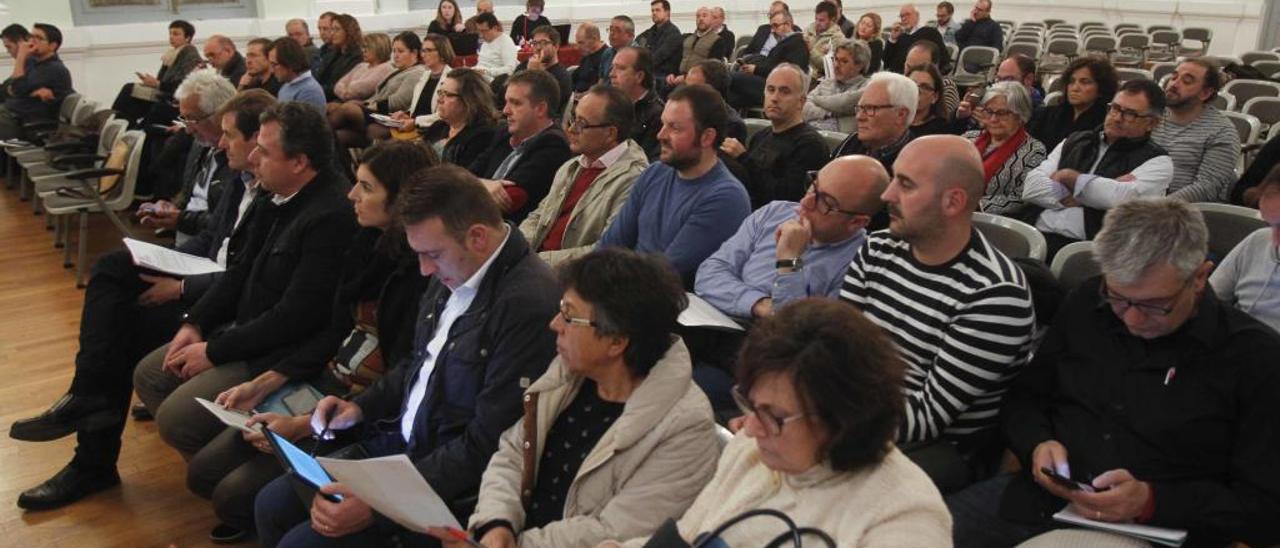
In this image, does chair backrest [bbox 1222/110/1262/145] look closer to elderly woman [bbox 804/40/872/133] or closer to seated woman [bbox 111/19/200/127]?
elderly woman [bbox 804/40/872/133]

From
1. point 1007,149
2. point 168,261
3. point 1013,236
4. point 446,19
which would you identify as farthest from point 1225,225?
point 446,19

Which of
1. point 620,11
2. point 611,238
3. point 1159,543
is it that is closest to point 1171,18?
point 620,11

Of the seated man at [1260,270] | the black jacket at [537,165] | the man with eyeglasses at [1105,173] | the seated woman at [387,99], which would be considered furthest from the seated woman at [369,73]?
the seated man at [1260,270]

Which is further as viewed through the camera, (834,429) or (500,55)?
(500,55)

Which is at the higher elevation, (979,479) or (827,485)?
(827,485)

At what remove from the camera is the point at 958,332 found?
2029 millimetres

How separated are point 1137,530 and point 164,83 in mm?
7855

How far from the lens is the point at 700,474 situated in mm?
1741

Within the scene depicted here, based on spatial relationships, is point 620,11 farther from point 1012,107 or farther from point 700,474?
point 700,474

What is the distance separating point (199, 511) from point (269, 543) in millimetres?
856

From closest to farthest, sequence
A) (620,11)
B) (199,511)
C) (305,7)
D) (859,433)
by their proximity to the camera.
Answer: (859,433) < (199,511) < (305,7) < (620,11)

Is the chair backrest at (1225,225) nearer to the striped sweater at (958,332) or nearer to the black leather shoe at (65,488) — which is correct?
the striped sweater at (958,332)

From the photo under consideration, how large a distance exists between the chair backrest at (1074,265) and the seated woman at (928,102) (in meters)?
1.89

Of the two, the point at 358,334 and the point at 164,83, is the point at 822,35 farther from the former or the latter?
the point at 358,334
